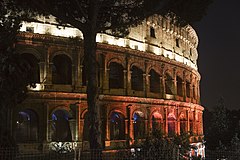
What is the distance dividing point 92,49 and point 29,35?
20.0 ft

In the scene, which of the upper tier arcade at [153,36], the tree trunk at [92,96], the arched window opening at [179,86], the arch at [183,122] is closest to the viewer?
the tree trunk at [92,96]

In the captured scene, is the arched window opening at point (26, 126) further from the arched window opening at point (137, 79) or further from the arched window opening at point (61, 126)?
the arched window opening at point (137, 79)

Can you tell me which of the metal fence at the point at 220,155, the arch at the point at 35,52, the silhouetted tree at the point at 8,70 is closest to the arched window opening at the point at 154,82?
the arch at the point at 35,52

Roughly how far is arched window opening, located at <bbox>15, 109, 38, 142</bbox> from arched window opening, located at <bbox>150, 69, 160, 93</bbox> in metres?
8.73

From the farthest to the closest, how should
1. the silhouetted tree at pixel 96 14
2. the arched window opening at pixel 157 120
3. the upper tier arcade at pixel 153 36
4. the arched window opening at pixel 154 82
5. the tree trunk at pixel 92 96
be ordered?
the arched window opening at pixel 154 82, the arched window opening at pixel 157 120, the upper tier arcade at pixel 153 36, the silhouetted tree at pixel 96 14, the tree trunk at pixel 92 96

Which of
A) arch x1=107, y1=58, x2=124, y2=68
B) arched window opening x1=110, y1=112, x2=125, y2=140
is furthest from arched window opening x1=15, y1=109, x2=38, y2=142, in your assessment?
arch x1=107, y1=58, x2=124, y2=68

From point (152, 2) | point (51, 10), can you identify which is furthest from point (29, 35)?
point (152, 2)

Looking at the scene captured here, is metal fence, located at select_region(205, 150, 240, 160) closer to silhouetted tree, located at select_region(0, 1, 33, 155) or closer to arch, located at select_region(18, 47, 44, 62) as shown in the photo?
silhouetted tree, located at select_region(0, 1, 33, 155)

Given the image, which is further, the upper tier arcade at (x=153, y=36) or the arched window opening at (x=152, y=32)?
the arched window opening at (x=152, y=32)

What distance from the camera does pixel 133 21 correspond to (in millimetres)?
14375

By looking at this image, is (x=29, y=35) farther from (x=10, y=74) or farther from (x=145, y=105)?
(x=145, y=105)

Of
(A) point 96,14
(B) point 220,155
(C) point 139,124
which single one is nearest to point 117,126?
(C) point 139,124

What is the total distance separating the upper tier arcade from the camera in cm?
1920

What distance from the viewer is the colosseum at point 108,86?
736 inches
